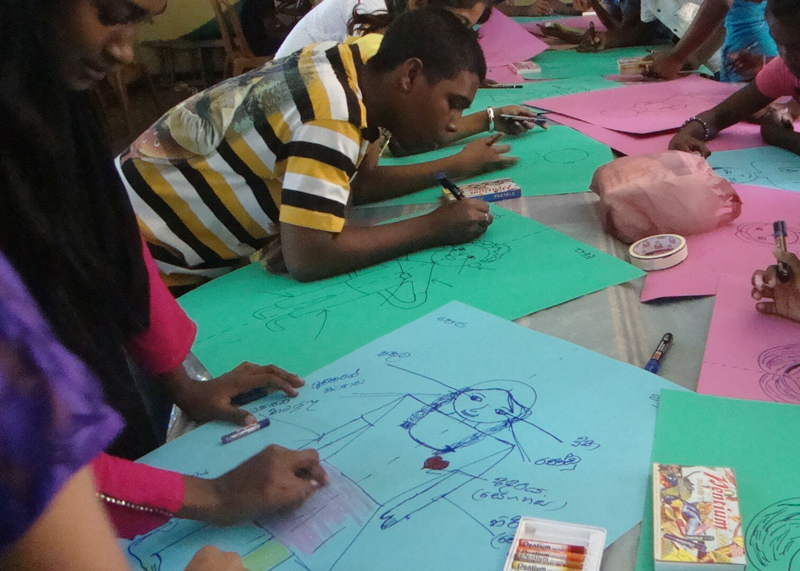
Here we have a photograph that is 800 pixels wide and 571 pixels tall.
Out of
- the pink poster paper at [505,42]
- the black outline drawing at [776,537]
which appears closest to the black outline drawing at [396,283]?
the black outline drawing at [776,537]

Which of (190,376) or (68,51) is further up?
(68,51)

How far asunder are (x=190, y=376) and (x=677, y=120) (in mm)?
1145

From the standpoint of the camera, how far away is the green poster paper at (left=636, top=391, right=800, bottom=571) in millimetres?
466

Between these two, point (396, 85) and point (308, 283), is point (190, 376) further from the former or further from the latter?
point (396, 85)

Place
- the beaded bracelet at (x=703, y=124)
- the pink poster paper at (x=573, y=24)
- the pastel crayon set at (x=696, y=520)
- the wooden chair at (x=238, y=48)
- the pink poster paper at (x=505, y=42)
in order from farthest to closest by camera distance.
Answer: the wooden chair at (x=238, y=48), the pink poster paper at (x=573, y=24), the pink poster paper at (x=505, y=42), the beaded bracelet at (x=703, y=124), the pastel crayon set at (x=696, y=520)

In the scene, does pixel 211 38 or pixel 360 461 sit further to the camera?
pixel 211 38

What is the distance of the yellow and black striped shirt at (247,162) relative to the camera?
97 centimetres

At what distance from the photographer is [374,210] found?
4.08ft

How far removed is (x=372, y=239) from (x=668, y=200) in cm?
42

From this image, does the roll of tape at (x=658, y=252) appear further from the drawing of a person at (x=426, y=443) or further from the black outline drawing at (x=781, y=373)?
the drawing of a person at (x=426, y=443)

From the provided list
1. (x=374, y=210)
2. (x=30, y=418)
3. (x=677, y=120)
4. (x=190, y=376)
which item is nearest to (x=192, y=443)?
(x=190, y=376)

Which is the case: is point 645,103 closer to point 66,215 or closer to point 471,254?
point 471,254

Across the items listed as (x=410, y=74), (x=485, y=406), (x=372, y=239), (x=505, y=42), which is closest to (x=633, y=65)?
(x=505, y=42)

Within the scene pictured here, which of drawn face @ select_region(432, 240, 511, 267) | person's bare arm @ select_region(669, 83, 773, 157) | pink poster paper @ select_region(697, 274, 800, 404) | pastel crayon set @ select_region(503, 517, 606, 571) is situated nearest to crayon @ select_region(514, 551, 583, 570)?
pastel crayon set @ select_region(503, 517, 606, 571)
